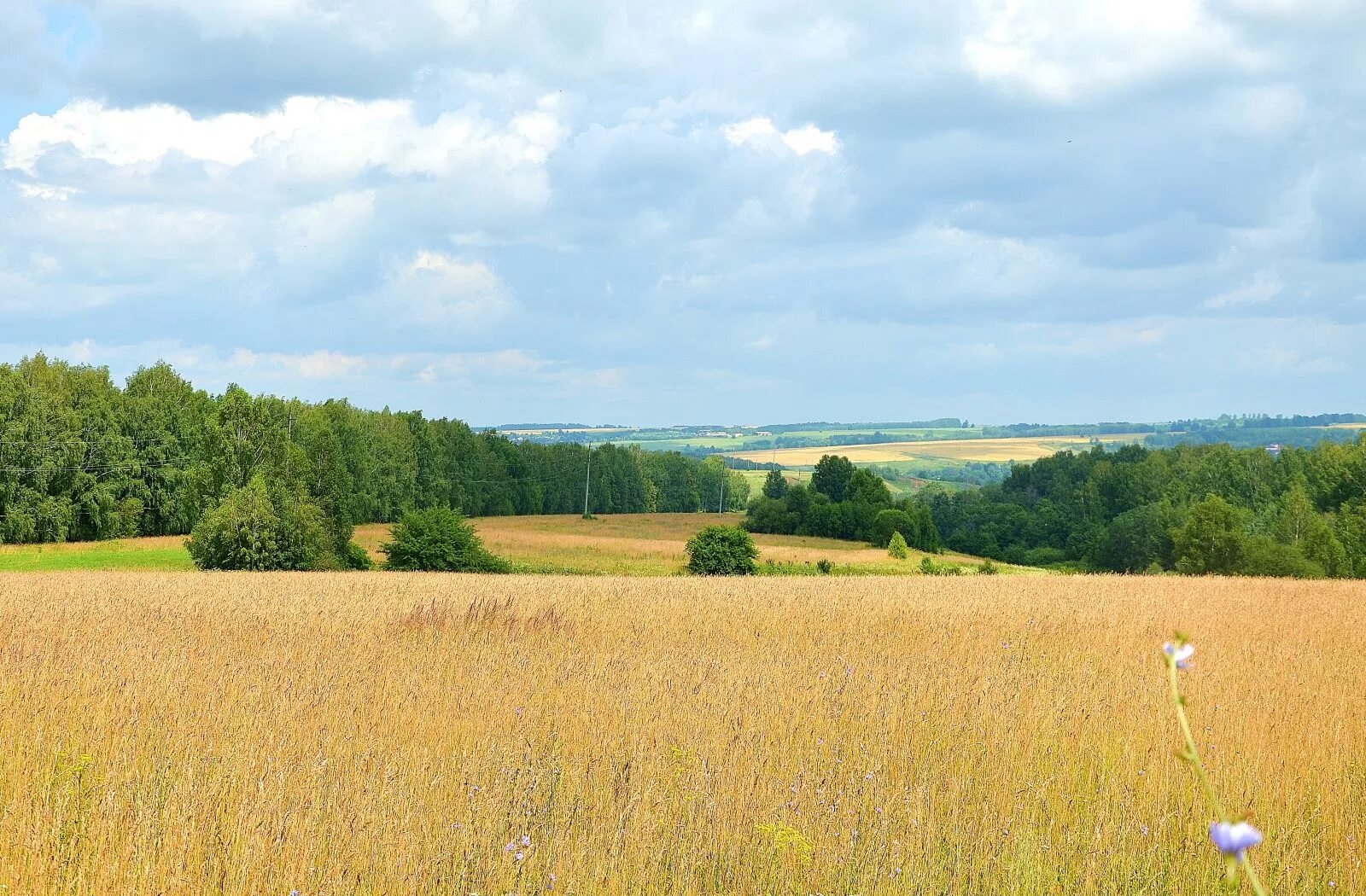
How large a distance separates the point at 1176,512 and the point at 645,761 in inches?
3916

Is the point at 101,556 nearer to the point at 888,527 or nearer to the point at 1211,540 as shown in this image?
the point at 1211,540

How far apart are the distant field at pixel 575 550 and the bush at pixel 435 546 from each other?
295 inches

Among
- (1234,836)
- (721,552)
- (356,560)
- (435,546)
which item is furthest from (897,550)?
(1234,836)

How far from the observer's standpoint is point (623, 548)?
241 ft

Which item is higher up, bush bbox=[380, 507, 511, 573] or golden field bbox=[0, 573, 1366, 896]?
golden field bbox=[0, 573, 1366, 896]

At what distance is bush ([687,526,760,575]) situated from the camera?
47.0 m

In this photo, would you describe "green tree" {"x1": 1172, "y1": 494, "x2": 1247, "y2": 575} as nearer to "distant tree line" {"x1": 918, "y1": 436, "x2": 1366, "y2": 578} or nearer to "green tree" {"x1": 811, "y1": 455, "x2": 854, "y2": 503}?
"distant tree line" {"x1": 918, "y1": 436, "x2": 1366, "y2": 578}

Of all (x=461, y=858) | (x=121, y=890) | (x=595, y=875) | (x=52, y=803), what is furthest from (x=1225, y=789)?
(x=52, y=803)

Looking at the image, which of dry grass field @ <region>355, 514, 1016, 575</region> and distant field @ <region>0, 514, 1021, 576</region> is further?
dry grass field @ <region>355, 514, 1016, 575</region>

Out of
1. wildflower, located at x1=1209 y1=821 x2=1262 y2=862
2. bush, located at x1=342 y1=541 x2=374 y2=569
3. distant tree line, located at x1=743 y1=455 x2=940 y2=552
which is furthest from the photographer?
distant tree line, located at x1=743 y1=455 x2=940 y2=552

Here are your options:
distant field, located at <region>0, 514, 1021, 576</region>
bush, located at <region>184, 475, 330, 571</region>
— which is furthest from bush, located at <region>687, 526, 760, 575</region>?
bush, located at <region>184, 475, 330, 571</region>

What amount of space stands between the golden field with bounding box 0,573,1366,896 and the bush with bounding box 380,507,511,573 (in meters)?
30.3

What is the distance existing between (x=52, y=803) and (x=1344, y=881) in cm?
730

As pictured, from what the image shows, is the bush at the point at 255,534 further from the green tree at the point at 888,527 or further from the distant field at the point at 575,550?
the green tree at the point at 888,527
